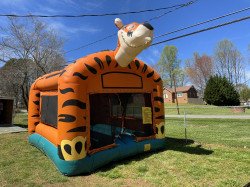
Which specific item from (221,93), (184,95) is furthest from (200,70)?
(221,93)

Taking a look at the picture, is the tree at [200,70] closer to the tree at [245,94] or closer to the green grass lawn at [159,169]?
the tree at [245,94]

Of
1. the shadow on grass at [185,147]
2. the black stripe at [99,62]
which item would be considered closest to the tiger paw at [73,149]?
the black stripe at [99,62]

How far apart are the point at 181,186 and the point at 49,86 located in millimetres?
5221

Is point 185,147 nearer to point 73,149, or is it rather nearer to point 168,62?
point 73,149

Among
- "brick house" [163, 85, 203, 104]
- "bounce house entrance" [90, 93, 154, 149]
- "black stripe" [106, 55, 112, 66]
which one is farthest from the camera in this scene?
"brick house" [163, 85, 203, 104]

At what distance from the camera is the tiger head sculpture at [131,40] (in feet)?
23.1

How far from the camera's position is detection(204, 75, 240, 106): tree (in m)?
41.9

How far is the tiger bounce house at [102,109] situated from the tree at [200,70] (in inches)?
2356

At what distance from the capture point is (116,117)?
35.1 feet

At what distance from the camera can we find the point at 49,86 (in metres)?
8.98

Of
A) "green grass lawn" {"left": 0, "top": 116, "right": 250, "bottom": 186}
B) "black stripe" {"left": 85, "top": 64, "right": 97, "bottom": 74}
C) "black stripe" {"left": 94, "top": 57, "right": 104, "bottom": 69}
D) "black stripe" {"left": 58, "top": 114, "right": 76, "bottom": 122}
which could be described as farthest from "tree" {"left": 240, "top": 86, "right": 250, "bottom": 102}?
"black stripe" {"left": 58, "top": 114, "right": 76, "bottom": 122}

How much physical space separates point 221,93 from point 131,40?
124 ft

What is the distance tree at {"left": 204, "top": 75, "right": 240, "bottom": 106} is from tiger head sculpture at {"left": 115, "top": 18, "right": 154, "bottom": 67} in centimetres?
3712

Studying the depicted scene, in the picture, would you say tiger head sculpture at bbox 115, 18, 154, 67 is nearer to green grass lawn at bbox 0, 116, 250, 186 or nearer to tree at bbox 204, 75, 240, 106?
green grass lawn at bbox 0, 116, 250, 186
